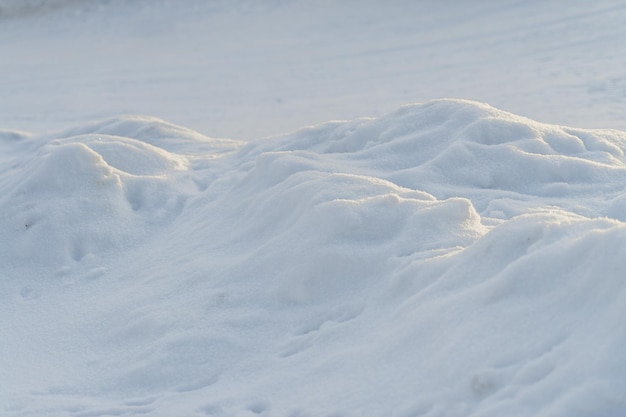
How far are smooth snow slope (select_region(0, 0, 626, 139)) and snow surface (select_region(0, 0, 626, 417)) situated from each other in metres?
2.36

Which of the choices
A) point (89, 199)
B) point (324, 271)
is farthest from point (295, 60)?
point (324, 271)

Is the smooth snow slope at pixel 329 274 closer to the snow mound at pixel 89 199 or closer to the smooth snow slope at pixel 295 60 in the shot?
the snow mound at pixel 89 199

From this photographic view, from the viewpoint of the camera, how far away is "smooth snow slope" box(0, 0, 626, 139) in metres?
7.80

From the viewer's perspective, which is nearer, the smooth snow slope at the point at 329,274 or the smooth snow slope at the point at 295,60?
the smooth snow slope at the point at 329,274

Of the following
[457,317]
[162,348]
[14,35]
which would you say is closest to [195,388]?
[162,348]

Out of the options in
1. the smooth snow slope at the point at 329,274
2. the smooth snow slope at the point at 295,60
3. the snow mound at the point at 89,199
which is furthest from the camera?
the smooth snow slope at the point at 295,60

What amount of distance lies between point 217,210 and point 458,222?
4.30 feet

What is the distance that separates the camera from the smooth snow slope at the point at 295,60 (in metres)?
7.80

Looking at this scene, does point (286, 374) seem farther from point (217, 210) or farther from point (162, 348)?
point (217, 210)

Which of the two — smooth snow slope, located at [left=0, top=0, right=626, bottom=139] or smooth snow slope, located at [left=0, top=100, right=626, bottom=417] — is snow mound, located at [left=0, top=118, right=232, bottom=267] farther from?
smooth snow slope, located at [left=0, top=0, right=626, bottom=139]

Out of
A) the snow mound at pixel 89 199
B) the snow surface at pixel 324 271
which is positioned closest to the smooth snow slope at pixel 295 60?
the snow surface at pixel 324 271

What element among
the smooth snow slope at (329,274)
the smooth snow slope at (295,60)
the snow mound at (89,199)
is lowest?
the smooth snow slope at (329,274)

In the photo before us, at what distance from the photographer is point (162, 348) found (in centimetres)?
296

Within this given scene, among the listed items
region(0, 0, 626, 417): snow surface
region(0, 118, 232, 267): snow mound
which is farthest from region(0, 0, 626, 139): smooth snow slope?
region(0, 118, 232, 267): snow mound
